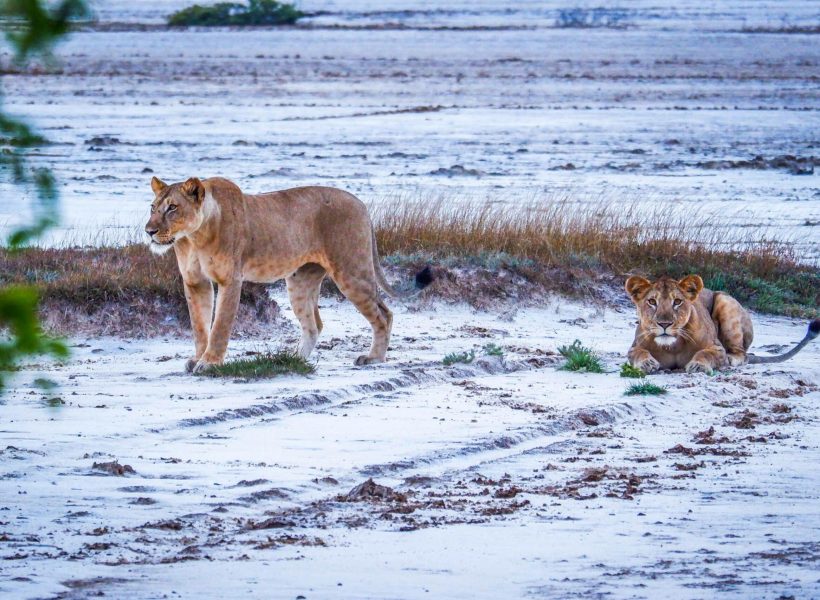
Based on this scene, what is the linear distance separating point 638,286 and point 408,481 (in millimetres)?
3884

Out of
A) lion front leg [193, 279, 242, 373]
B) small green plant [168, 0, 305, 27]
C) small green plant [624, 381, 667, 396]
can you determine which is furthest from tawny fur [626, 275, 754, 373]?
small green plant [168, 0, 305, 27]

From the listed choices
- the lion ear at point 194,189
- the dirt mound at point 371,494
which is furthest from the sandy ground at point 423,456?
the lion ear at point 194,189

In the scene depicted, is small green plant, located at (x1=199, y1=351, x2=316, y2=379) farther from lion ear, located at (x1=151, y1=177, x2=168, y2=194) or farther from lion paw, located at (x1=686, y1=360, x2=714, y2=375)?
lion paw, located at (x1=686, y1=360, x2=714, y2=375)

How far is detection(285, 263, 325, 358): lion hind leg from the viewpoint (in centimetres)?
1075

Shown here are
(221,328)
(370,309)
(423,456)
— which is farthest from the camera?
(370,309)

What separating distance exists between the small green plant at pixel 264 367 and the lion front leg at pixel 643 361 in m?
2.23

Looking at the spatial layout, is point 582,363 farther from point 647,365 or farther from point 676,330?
point 676,330

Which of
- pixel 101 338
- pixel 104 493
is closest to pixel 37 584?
pixel 104 493

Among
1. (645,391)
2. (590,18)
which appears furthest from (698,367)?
(590,18)

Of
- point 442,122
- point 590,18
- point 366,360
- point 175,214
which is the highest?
point 175,214

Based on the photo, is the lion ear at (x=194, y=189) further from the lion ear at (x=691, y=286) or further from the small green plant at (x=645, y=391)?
the lion ear at (x=691, y=286)

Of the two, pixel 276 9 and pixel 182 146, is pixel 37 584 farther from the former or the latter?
pixel 276 9

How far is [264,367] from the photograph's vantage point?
9.59m

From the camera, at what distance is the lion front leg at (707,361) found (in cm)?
1023
